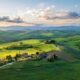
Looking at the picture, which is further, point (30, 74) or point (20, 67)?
point (20, 67)

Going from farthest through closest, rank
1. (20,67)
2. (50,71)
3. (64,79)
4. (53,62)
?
(53,62) → (20,67) → (50,71) → (64,79)

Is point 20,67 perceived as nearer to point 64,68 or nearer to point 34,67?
point 34,67

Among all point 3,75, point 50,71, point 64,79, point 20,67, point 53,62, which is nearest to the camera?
point 64,79

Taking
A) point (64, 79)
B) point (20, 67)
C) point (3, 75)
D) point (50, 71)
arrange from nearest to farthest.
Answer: point (64, 79)
point (3, 75)
point (50, 71)
point (20, 67)

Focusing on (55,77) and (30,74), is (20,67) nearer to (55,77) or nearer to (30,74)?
(30,74)

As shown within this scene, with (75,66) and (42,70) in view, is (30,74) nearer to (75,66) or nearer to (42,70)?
(42,70)

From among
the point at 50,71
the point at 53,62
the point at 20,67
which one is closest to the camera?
the point at 50,71

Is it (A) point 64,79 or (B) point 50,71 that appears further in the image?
(B) point 50,71

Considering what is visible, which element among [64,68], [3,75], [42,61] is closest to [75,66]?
[64,68]
